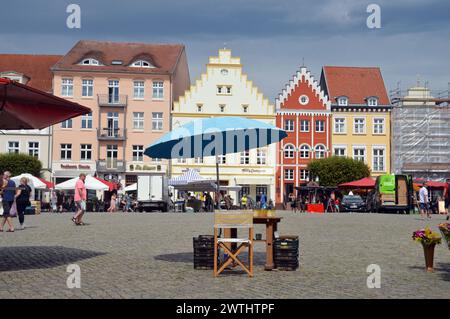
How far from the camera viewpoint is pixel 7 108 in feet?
30.8

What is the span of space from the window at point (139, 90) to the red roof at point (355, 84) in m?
18.5

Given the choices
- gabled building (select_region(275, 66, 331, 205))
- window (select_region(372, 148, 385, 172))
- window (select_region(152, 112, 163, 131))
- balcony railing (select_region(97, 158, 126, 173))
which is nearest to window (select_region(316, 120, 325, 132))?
gabled building (select_region(275, 66, 331, 205))

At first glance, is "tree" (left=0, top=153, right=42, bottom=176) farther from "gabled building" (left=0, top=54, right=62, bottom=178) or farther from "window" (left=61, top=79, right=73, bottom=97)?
"window" (left=61, top=79, right=73, bottom=97)

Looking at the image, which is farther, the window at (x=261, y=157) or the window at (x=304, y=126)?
the window at (x=304, y=126)

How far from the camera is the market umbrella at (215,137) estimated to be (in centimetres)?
1019

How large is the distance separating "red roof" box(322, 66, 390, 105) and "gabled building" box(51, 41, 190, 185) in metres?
16.8

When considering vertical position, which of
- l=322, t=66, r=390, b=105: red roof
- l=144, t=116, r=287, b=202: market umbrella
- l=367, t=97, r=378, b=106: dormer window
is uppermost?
l=322, t=66, r=390, b=105: red roof

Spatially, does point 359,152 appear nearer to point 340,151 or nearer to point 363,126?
point 340,151

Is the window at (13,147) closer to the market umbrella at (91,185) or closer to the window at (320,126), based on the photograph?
the market umbrella at (91,185)

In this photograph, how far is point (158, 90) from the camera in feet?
198

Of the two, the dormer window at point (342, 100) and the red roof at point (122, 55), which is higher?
the red roof at point (122, 55)

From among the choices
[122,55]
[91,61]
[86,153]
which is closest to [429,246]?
[86,153]

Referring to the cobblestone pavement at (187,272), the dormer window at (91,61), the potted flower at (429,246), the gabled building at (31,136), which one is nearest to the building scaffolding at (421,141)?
the dormer window at (91,61)

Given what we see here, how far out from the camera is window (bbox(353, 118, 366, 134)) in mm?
64812
